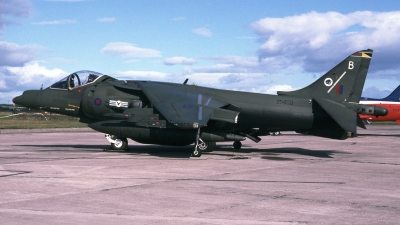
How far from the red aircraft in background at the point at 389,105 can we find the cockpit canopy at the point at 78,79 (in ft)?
82.1

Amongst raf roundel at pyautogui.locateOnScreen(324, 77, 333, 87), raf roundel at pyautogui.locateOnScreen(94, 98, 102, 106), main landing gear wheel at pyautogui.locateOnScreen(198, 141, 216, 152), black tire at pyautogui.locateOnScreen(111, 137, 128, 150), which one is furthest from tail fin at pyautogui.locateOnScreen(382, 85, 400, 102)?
raf roundel at pyautogui.locateOnScreen(94, 98, 102, 106)

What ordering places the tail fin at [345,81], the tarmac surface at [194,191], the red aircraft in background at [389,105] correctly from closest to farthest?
1. the tarmac surface at [194,191]
2. the tail fin at [345,81]
3. the red aircraft in background at [389,105]

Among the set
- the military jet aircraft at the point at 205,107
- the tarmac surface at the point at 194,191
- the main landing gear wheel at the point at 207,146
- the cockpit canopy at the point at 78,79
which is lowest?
the tarmac surface at the point at 194,191

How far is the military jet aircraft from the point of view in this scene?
17844 millimetres

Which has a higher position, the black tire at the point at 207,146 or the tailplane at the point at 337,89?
the tailplane at the point at 337,89

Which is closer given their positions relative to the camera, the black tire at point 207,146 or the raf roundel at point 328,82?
the raf roundel at point 328,82

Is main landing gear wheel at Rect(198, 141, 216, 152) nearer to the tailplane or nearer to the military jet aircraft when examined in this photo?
the military jet aircraft

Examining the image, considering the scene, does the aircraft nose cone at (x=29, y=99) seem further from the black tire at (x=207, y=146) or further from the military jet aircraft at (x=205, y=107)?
the black tire at (x=207, y=146)

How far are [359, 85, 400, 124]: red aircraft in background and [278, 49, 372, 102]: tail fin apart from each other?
764 inches

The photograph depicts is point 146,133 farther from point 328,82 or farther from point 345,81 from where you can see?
point 345,81

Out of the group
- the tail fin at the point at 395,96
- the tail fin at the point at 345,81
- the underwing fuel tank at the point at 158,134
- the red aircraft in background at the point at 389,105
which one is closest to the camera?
the underwing fuel tank at the point at 158,134

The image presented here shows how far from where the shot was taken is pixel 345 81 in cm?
1978

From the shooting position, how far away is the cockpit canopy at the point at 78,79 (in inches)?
807

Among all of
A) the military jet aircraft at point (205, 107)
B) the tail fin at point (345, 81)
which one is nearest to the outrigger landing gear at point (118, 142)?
the military jet aircraft at point (205, 107)
